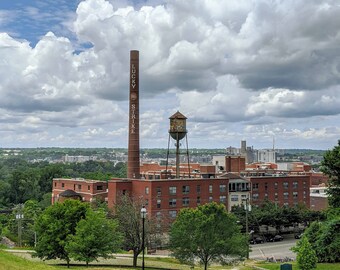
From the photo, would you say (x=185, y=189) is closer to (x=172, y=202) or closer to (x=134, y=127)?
(x=172, y=202)

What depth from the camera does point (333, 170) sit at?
50312 millimetres

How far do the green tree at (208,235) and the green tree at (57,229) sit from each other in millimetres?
9542

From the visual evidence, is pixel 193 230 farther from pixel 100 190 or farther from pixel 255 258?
pixel 100 190

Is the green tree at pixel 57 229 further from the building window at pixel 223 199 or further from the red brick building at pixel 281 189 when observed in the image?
the red brick building at pixel 281 189

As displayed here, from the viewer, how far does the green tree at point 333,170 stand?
49469 millimetres

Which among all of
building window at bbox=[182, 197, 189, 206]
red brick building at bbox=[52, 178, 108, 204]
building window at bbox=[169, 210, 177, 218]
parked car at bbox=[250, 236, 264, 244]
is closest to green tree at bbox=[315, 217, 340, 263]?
parked car at bbox=[250, 236, 264, 244]

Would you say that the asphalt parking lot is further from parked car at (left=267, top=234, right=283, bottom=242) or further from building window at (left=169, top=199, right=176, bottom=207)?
building window at (left=169, top=199, right=176, bottom=207)

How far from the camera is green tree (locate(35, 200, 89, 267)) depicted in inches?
1854

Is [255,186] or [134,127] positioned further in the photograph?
[255,186]

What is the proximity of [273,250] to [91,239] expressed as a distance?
3758 cm

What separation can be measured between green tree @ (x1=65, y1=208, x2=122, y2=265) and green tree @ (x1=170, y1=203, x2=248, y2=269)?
6159 mm

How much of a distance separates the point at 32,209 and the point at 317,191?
68.5 m

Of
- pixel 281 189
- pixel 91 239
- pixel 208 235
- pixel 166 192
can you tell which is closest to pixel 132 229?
pixel 91 239

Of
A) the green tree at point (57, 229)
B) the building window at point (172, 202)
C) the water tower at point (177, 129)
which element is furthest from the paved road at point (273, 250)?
the green tree at point (57, 229)
